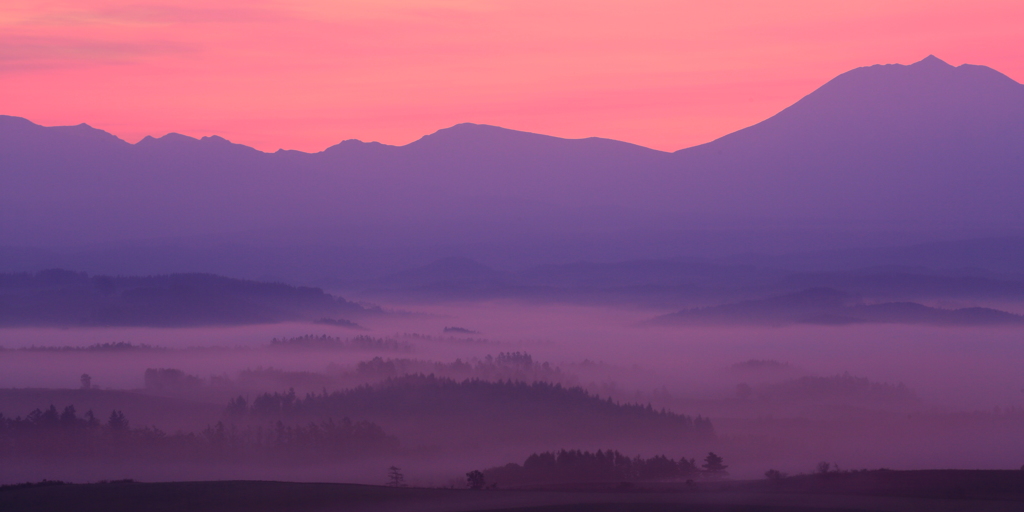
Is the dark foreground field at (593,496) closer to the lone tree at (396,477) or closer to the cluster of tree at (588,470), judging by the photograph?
the lone tree at (396,477)

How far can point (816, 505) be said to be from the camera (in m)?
47.9

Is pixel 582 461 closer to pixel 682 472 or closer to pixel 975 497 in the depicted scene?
pixel 682 472

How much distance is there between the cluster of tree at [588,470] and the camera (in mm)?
151125

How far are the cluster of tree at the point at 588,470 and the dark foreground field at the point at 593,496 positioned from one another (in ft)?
268

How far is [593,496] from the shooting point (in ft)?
176

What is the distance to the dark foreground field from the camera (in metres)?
48.5

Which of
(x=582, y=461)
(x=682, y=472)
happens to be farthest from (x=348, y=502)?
(x=582, y=461)

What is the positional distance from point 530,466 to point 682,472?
49461 millimetres

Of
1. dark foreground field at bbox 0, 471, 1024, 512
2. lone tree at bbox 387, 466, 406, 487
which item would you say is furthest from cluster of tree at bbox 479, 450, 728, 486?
dark foreground field at bbox 0, 471, 1024, 512

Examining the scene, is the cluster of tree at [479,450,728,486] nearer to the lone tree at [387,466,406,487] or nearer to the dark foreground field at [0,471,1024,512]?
the lone tree at [387,466,406,487]

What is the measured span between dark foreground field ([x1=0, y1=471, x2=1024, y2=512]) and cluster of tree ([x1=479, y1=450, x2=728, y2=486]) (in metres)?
81.6

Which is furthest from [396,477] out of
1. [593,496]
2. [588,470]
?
[588,470]

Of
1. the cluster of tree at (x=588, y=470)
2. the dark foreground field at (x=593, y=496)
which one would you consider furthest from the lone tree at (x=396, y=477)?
the cluster of tree at (x=588, y=470)

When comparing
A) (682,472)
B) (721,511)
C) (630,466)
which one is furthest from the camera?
(630,466)
